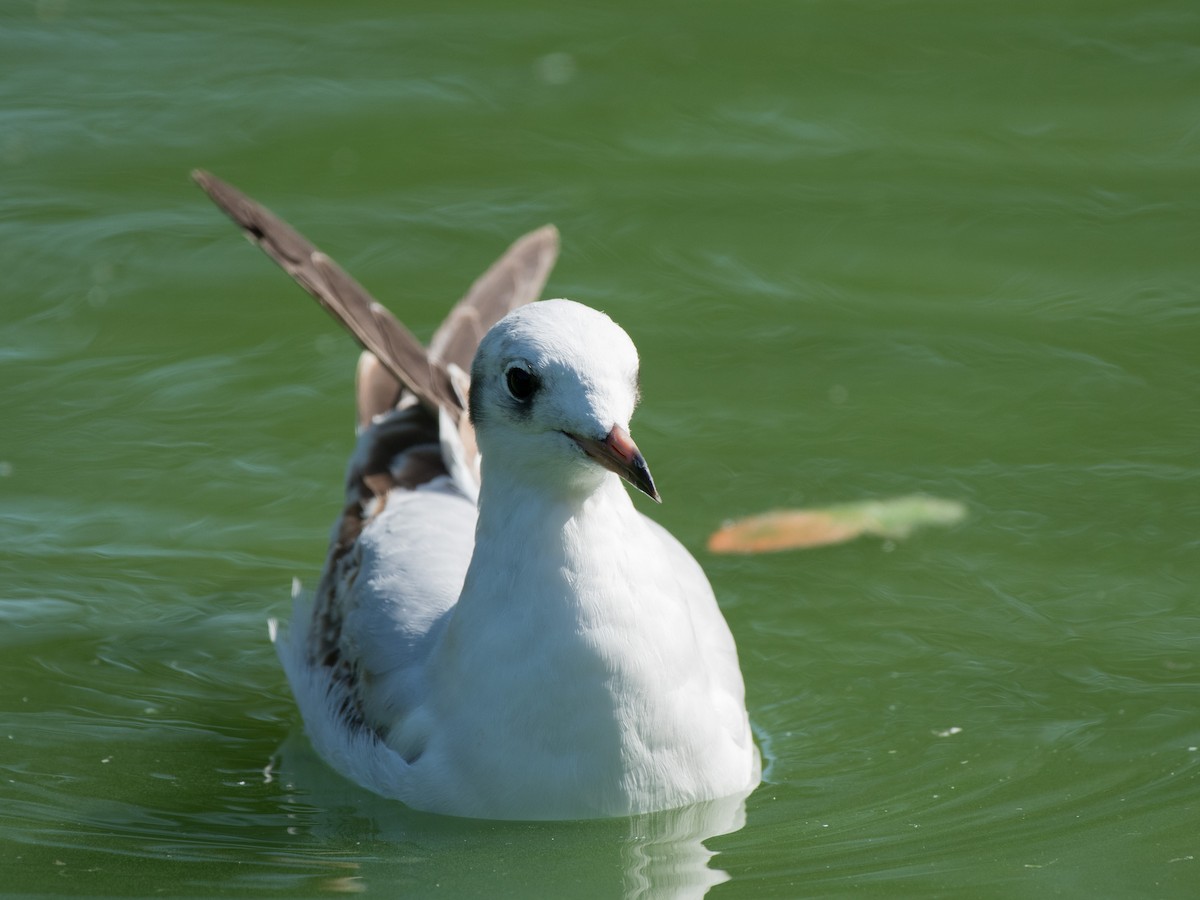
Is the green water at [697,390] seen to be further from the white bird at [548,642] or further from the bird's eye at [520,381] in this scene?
the bird's eye at [520,381]

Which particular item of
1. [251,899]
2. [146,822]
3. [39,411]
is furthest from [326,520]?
[251,899]

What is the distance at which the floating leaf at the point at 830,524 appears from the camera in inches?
294

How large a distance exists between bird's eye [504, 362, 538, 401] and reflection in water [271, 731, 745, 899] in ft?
4.07

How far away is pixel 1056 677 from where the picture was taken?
6492 mm

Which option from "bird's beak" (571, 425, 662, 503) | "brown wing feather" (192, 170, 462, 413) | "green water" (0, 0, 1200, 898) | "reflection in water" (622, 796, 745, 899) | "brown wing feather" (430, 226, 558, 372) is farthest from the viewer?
"brown wing feather" (430, 226, 558, 372)

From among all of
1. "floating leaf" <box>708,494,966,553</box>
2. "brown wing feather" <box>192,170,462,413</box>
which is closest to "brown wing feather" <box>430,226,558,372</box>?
"brown wing feather" <box>192,170,462,413</box>

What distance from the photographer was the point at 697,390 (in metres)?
8.52

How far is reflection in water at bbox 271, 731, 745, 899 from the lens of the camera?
17.7ft

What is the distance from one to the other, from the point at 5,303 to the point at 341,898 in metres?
4.94

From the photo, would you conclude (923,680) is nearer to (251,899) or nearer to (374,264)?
(251,899)

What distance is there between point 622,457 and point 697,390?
3638 mm

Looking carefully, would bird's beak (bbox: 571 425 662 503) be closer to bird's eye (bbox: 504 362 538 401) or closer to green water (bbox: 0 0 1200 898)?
bird's eye (bbox: 504 362 538 401)

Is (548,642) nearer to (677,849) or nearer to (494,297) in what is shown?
(677,849)

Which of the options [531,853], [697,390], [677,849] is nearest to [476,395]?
[531,853]
